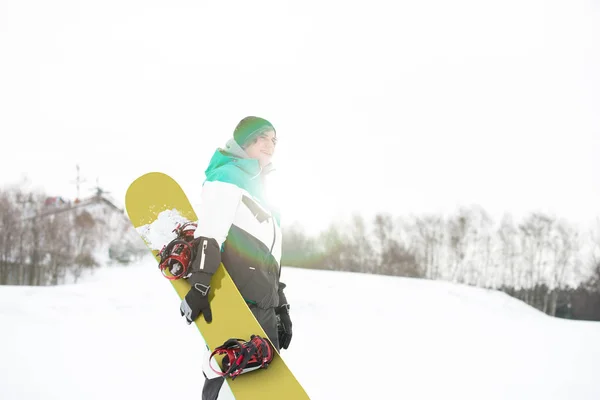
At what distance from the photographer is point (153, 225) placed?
243cm

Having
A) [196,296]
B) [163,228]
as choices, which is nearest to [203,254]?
[196,296]

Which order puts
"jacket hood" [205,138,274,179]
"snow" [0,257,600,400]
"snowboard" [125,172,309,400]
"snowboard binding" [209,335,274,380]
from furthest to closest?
"snow" [0,257,600,400]
"jacket hood" [205,138,274,179]
"snowboard" [125,172,309,400]
"snowboard binding" [209,335,274,380]

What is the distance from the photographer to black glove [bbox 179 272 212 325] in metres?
1.93

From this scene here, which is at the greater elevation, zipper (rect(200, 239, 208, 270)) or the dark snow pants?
zipper (rect(200, 239, 208, 270))

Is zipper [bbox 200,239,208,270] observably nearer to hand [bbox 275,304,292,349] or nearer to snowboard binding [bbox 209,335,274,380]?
snowboard binding [bbox 209,335,274,380]

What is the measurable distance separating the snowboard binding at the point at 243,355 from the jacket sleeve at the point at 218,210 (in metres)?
0.48

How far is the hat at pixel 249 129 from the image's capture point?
238 centimetres

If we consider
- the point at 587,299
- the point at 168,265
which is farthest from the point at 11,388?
the point at 587,299

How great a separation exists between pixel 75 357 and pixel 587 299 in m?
34.9

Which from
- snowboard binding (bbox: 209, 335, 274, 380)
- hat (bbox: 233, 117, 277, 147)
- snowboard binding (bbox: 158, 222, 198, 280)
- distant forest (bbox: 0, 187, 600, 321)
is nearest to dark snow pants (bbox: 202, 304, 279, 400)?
snowboard binding (bbox: 209, 335, 274, 380)

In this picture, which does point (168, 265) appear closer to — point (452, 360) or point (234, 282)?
point (234, 282)

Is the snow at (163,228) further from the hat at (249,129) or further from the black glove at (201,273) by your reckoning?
the hat at (249,129)

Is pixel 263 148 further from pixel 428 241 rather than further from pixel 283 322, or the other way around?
pixel 428 241

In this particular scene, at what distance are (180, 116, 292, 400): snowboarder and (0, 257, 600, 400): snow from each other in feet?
8.40
